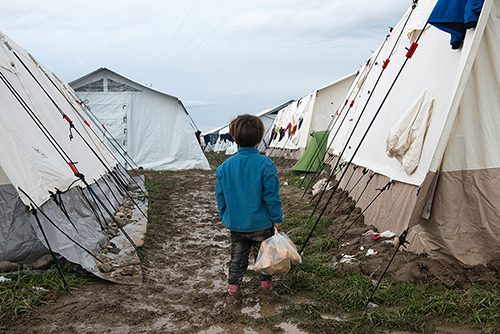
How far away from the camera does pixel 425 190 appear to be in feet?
13.8

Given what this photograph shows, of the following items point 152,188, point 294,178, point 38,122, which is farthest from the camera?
point 294,178

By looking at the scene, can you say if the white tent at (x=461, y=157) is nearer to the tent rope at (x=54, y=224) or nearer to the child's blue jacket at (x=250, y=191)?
the child's blue jacket at (x=250, y=191)

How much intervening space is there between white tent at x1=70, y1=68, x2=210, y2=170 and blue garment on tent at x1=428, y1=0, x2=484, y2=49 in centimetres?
1271

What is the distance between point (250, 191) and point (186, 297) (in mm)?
1178

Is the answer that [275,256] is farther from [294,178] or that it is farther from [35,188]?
[294,178]

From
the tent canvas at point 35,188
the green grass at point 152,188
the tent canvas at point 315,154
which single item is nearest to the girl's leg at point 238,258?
the tent canvas at point 35,188

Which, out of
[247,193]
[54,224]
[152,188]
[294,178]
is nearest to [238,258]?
[247,193]

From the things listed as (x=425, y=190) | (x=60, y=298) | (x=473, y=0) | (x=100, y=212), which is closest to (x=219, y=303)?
(x=60, y=298)

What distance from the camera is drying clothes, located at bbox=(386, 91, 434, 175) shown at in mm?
4652

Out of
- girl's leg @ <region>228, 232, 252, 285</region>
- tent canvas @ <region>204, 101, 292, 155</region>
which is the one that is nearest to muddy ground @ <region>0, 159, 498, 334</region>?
girl's leg @ <region>228, 232, 252, 285</region>

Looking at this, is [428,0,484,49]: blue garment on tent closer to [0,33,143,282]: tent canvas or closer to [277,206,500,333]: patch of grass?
[277,206,500,333]: patch of grass

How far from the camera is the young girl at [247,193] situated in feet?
12.0

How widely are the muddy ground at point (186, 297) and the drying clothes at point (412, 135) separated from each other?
3.14 ft

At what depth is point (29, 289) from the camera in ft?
12.4
